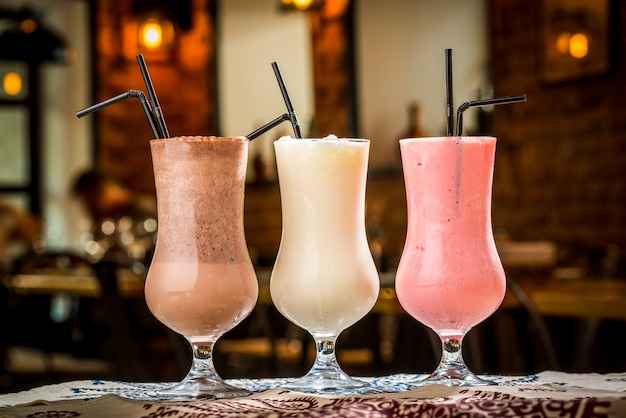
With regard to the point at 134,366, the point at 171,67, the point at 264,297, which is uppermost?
the point at 171,67

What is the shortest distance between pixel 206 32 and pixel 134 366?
565cm

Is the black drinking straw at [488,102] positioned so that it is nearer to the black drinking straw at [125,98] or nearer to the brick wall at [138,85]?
the black drinking straw at [125,98]

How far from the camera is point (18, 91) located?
8312 millimetres

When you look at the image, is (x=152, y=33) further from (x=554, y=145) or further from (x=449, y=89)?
(x=449, y=89)

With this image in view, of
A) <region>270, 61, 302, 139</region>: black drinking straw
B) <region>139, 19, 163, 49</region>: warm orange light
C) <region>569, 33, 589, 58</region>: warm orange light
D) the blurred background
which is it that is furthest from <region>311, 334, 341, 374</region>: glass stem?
<region>139, 19, 163, 49</region>: warm orange light

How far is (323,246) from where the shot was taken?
3.74 ft

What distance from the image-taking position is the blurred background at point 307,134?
360 cm

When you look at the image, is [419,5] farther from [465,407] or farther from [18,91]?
[465,407]

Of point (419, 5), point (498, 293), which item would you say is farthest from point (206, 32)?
point (498, 293)

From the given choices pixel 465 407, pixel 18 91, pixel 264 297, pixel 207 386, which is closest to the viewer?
pixel 465 407

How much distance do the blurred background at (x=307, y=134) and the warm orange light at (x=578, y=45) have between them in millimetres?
10

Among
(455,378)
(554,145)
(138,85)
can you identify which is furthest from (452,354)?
(138,85)

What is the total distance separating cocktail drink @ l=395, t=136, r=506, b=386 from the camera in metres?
1.10

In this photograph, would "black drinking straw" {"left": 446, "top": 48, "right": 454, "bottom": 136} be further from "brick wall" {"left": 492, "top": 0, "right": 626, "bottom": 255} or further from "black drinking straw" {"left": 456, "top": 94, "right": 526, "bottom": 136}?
"brick wall" {"left": 492, "top": 0, "right": 626, "bottom": 255}
